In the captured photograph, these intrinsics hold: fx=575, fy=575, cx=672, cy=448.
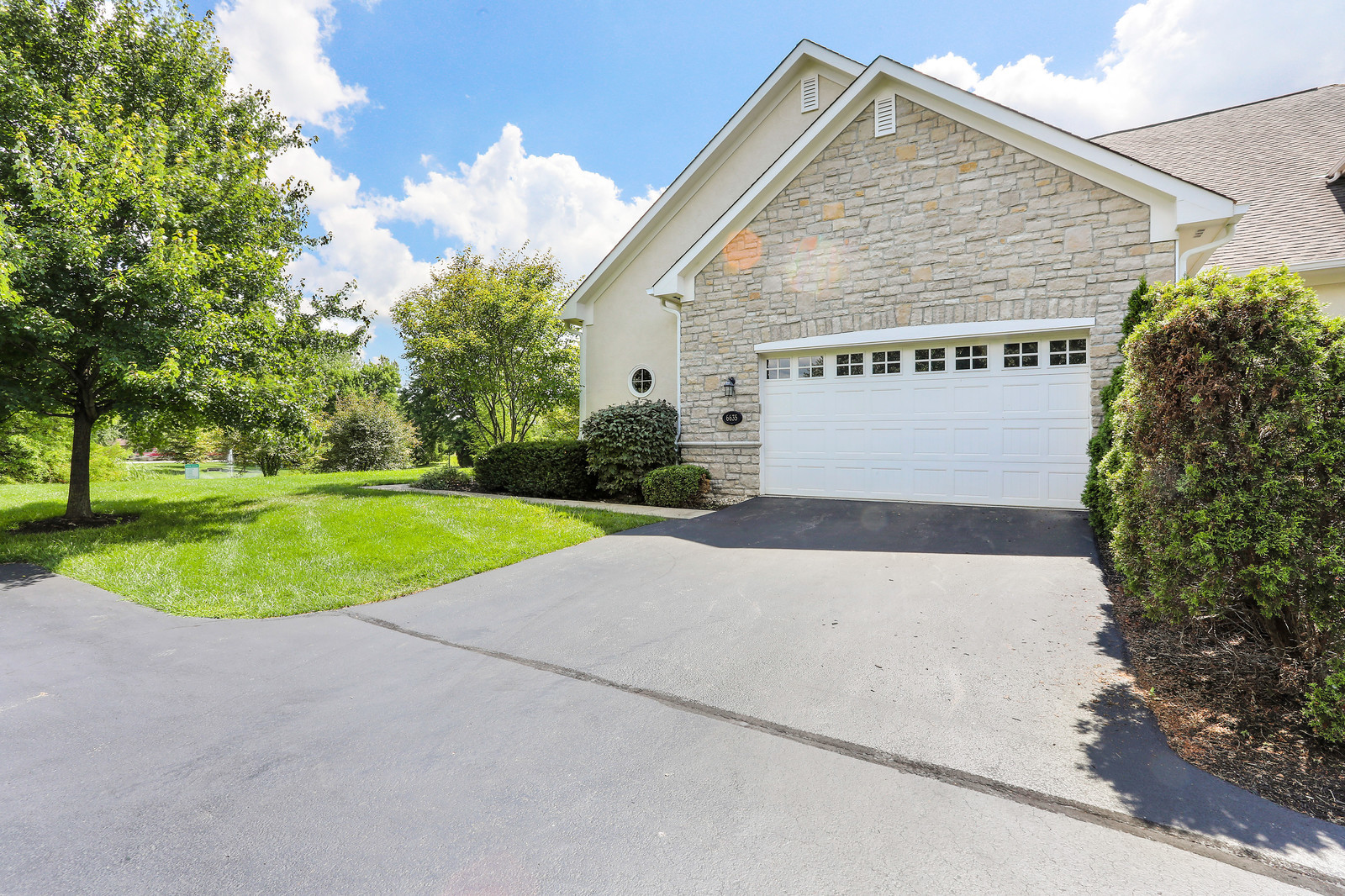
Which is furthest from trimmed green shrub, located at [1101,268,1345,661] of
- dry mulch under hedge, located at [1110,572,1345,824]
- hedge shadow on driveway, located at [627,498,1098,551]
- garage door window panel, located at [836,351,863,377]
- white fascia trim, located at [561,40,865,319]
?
white fascia trim, located at [561,40,865,319]

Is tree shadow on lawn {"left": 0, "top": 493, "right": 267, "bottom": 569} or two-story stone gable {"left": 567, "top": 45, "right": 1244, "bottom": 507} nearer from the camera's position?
tree shadow on lawn {"left": 0, "top": 493, "right": 267, "bottom": 569}

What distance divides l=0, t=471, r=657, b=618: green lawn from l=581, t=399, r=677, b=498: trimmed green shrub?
48.9 inches

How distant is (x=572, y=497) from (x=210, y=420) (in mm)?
5605

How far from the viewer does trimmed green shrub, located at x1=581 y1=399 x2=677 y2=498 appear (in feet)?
32.7

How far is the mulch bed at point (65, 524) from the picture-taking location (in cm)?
797

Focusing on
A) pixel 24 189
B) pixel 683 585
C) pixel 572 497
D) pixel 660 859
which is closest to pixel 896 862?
pixel 660 859

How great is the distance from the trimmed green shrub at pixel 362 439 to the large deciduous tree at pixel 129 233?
11514 millimetres

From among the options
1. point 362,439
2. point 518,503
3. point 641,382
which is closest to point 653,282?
point 641,382

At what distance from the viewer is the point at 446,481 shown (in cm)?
1264

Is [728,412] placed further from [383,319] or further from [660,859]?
[383,319]

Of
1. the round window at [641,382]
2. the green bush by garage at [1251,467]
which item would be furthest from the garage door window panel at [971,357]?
the round window at [641,382]

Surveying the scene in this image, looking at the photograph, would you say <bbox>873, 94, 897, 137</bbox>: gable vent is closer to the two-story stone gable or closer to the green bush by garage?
the two-story stone gable

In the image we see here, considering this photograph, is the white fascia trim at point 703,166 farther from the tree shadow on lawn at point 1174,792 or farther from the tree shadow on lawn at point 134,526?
the tree shadow on lawn at point 1174,792

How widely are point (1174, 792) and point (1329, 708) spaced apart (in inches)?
30.3
